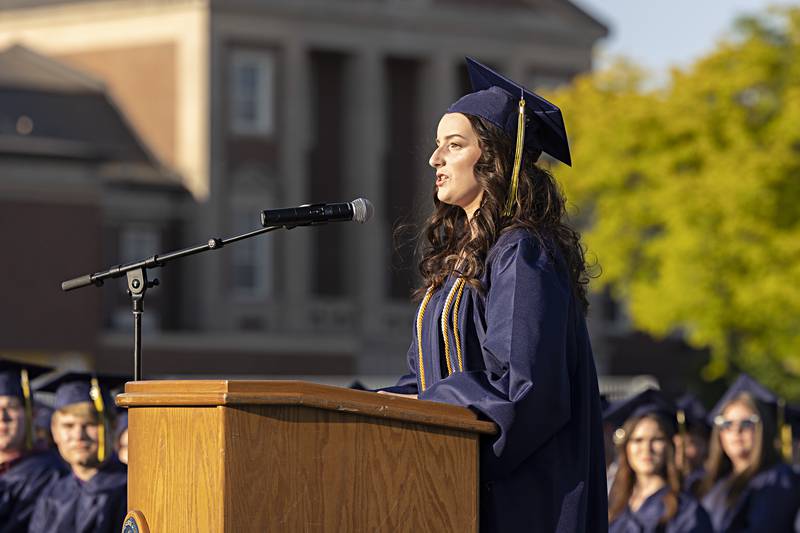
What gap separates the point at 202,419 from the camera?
436 centimetres

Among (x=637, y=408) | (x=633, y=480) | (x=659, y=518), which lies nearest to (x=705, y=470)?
(x=637, y=408)

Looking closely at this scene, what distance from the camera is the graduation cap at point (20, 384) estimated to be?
952 cm

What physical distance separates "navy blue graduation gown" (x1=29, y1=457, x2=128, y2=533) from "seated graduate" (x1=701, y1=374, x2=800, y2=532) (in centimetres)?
364

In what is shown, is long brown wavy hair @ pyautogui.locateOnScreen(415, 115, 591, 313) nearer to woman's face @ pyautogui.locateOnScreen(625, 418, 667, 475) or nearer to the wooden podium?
the wooden podium

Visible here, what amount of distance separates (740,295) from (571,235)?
2953 centimetres

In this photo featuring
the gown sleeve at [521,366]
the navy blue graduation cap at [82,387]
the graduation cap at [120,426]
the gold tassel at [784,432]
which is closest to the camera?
the gown sleeve at [521,366]

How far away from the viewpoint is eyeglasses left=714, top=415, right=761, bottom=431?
36.1ft

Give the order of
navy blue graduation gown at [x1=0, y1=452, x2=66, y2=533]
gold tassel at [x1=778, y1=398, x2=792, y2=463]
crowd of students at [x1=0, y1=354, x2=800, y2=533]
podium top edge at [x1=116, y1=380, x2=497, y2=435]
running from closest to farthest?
podium top edge at [x1=116, y1=380, x2=497, y2=435] → crowd of students at [x1=0, y1=354, x2=800, y2=533] → navy blue graduation gown at [x1=0, y1=452, x2=66, y2=533] → gold tassel at [x1=778, y1=398, x2=792, y2=463]

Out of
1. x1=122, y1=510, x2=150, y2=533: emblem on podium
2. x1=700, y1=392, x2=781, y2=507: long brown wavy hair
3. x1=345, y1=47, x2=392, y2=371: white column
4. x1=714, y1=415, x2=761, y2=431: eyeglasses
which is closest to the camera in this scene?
x1=122, y1=510, x2=150, y2=533: emblem on podium

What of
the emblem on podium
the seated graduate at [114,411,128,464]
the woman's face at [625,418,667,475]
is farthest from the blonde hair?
the emblem on podium

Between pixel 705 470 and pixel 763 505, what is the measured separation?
0.95 metres

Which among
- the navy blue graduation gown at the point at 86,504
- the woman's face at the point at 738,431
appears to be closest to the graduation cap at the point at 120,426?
the navy blue graduation gown at the point at 86,504

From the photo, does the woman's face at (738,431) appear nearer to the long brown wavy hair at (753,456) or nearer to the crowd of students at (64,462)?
the long brown wavy hair at (753,456)

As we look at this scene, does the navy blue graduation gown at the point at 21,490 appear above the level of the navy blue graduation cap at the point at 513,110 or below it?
below
